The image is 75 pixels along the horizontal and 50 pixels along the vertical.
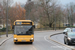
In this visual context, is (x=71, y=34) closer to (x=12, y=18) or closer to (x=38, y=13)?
(x=12, y=18)

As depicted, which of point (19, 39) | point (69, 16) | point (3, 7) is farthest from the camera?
point (69, 16)

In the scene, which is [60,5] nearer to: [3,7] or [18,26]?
[3,7]

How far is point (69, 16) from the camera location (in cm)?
9638

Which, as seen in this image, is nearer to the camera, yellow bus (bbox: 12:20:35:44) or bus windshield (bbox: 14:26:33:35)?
yellow bus (bbox: 12:20:35:44)

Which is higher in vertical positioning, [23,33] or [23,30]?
[23,30]

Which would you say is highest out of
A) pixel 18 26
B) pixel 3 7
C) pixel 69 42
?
pixel 3 7

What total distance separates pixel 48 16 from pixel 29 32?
58720 mm

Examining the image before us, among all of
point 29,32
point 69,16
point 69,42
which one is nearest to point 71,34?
point 69,42

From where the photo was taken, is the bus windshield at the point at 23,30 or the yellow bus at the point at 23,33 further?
the bus windshield at the point at 23,30

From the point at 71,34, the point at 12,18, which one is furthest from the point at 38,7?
the point at 71,34

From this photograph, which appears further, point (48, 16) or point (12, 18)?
point (48, 16)

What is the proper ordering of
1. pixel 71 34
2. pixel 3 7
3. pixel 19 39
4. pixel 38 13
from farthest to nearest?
pixel 38 13 < pixel 3 7 < pixel 71 34 < pixel 19 39

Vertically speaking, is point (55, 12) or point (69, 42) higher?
point (55, 12)

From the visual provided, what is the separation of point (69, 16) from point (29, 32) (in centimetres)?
8000
